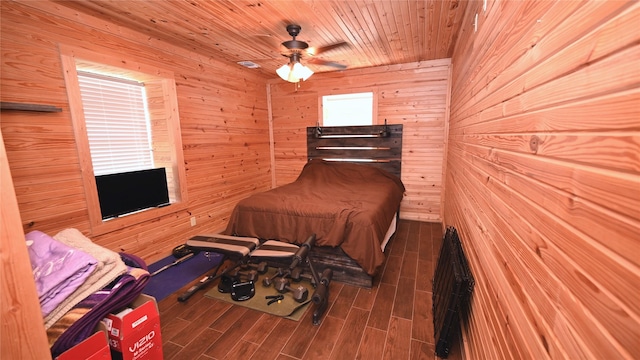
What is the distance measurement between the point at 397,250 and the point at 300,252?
155 centimetres

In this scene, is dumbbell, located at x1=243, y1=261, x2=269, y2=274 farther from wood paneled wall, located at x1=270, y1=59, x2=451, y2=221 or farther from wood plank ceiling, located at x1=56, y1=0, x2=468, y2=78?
wood paneled wall, located at x1=270, y1=59, x2=451, y2=221

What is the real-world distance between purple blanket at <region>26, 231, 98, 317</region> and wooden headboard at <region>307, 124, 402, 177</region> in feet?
12.2

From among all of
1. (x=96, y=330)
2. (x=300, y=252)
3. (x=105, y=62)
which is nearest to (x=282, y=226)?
(x=300, y=252)

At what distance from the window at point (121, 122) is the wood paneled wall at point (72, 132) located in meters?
0.07

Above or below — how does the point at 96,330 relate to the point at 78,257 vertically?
below

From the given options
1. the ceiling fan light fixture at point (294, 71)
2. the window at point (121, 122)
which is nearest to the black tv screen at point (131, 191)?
the window at point (121, 122)

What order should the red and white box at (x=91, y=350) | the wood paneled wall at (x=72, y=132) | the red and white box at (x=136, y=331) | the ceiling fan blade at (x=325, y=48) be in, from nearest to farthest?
the red and white box at (x=91, y=350) → the red and white box at (x=136, y=331) → the wood paneled wall at (x=72, y=132) → the ceiling fan blade at (x=325, y=48)

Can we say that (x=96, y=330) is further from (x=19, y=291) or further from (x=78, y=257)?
(x=19, y=291)

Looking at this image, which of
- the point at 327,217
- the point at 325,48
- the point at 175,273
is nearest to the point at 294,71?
the point at 325,48

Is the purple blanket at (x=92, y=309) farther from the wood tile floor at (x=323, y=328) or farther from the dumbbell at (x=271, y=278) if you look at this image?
the dumbbell at (x=271, y=278)

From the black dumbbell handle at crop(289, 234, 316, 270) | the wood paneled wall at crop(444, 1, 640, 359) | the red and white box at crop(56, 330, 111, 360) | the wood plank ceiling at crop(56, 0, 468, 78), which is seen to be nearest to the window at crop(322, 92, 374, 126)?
the wood plank ceiling at crop(56, 0, 468, 78)

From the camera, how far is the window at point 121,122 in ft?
7.50

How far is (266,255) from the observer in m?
2.23

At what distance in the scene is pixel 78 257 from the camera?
4.06 ft
